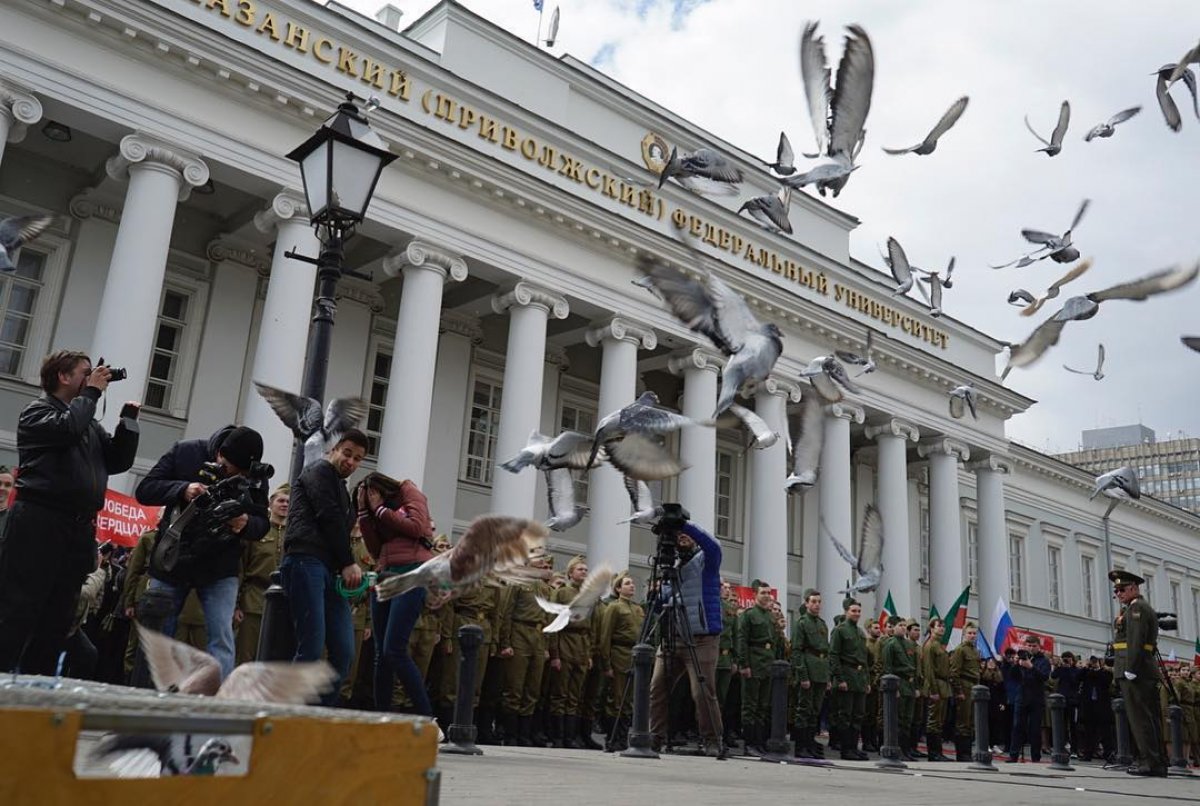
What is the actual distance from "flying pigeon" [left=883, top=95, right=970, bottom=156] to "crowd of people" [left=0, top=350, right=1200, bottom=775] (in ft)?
12.1

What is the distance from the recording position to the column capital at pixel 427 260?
740 inches

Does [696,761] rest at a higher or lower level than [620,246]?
lower

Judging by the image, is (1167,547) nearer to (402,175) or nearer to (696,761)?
(402,175)

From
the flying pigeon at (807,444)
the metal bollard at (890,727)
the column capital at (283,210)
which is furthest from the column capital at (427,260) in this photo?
the flying pigeon at (807,444)

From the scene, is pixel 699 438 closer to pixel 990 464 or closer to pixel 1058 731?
pixel 1058 731

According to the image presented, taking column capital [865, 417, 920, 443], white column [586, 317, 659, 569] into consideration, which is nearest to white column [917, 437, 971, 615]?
column capital [865, 417, 920, 443]

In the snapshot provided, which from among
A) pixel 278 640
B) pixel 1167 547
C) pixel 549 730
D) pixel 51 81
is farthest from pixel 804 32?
pixel 1167 547

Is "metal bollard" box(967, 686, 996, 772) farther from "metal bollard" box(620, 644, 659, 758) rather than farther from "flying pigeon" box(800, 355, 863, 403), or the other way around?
"flying pigeon" box(800, 355, 863, 403)

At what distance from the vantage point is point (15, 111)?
14719mm

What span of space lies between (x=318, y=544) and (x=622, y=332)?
16.1 m

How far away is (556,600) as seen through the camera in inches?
481

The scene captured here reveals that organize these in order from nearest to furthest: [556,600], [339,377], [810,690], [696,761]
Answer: [696,761], [556,600], [810,690], [339,377]

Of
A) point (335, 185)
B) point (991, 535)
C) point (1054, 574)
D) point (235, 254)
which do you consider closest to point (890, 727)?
point (335, 185)

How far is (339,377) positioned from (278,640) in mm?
14917
